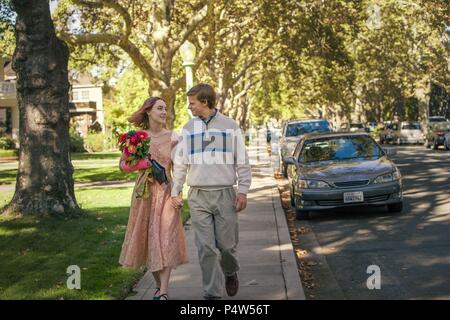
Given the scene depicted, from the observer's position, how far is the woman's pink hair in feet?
23.1

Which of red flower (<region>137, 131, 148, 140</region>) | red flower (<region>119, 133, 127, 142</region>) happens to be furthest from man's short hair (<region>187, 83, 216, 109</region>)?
red flower (<region>119, 133, 127, 142</region>)

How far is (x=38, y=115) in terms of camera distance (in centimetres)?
1262

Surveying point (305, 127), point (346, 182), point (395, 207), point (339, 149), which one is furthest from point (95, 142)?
point (346, 182)

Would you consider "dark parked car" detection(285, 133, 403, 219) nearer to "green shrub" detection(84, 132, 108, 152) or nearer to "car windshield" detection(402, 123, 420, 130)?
"car windshield" detection(402, 123, 420, 130)

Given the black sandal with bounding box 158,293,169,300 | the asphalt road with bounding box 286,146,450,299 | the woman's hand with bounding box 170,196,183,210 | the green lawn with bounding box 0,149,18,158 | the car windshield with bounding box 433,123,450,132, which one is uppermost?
the car windshield with bounding box 433,123,450,132

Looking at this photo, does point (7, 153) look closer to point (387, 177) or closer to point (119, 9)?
point (119, 9)

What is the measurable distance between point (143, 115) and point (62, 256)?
10.2 feet

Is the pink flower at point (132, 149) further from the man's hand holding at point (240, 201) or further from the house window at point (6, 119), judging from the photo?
the house window at point (6, 119)

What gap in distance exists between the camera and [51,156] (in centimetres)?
1270

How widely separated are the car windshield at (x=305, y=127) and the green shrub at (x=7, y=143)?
23.4 metres

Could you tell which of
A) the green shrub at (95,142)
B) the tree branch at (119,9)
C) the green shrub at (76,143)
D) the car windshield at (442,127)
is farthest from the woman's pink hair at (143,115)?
the green shrub at (95,142)

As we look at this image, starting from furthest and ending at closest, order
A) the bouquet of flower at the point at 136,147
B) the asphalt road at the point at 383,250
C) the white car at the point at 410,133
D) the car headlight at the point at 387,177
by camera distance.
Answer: the white car at the point at 410,133 < the car headlight at the point at 387,177 < the asphalt road at the point at 383,250 < the bouquet of flower at the point at 136,147

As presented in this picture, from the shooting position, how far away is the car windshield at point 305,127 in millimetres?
24656

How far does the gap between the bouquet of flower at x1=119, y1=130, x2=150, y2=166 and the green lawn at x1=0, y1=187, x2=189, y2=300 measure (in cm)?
135
